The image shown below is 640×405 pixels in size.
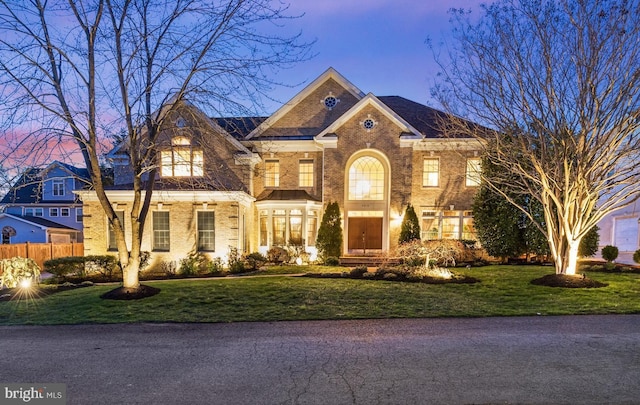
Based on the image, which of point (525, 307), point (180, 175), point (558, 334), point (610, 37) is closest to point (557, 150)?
point (610, 37)

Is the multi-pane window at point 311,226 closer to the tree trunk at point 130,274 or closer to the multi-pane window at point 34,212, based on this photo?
the tree trunk at point 130,274

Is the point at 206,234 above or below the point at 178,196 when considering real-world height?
below

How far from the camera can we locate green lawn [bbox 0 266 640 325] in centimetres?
745

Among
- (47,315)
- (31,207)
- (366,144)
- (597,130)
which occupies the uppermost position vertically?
(366,144)

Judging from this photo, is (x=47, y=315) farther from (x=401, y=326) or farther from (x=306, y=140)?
(x=306, y=140)

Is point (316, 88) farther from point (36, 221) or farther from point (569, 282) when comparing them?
point (36, 221)

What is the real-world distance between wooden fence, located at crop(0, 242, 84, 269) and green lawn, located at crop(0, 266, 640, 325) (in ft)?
35.0

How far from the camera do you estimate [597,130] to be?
9.84m

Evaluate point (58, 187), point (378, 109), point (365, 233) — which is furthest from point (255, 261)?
point (58, 187)

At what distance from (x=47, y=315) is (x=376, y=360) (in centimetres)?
779

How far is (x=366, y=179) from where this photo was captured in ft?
63.8

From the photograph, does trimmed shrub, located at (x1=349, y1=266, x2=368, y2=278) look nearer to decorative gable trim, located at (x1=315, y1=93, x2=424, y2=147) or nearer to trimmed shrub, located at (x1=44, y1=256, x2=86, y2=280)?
decorative gable trim, located at (x1=315, y1=93, x2=424, y2=147)

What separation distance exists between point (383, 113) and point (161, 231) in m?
13.3

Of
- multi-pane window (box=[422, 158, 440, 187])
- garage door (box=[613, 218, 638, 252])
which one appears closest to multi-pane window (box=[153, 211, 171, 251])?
multi-pane window (box=[422, 158, 440, 187])
